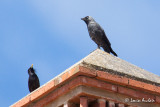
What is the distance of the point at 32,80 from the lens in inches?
479

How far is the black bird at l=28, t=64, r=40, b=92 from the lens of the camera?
11774mm

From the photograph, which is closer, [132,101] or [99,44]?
[132,101]

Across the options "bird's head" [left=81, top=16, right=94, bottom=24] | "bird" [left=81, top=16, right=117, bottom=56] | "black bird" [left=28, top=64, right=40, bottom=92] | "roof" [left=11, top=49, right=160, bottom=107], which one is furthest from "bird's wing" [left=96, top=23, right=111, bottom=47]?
"roof" [left=11, top=49, right=160, bottom=107]

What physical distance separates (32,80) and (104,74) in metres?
7.31

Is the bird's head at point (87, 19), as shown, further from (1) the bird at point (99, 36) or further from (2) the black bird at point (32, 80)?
(2) the black bird at point (32, 80)

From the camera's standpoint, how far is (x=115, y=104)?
203 inches

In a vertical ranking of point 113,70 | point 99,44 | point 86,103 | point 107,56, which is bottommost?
point 86,103

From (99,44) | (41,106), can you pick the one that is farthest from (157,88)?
(99,44)

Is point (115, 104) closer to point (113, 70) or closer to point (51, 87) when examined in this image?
point (113, 70)

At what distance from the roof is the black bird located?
575 centimetres

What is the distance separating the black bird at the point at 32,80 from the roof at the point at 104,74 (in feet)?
18.9

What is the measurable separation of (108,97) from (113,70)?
42cm

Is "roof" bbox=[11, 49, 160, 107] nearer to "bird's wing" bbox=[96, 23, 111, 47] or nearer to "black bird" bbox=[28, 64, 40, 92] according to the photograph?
"bird's wing" bbox=[96, 23, 111, 47]

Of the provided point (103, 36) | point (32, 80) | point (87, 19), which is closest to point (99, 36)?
point (103, 36)
